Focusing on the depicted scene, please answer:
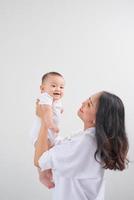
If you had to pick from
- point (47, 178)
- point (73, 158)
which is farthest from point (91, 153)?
point (47, 178)

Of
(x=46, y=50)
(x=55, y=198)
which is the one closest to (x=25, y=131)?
(x=46, y=50)

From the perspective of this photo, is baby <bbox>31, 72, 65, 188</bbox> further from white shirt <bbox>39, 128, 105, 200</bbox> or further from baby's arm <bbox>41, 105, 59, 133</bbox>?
white shirt <bbox>39, 128, 105, 200</bbox>

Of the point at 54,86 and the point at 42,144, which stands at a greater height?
the point at 54,86

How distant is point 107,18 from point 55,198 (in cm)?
168

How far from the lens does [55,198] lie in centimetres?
149

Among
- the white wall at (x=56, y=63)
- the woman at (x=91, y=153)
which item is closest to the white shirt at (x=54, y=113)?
the woman at (x=91, y=153)

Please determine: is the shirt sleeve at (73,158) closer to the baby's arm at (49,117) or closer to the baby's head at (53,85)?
the baby's arm at (49,117)

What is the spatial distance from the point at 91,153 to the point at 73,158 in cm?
8

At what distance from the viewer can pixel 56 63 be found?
2568 millimetres

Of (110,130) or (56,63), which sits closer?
(110,130)

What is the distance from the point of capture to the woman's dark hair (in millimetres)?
1384

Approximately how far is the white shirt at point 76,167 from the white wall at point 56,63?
1089 mm

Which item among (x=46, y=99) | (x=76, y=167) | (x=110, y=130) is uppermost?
(x=46, y=99)

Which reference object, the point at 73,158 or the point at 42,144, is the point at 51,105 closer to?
the point at 42,144
